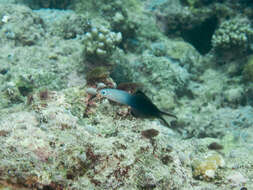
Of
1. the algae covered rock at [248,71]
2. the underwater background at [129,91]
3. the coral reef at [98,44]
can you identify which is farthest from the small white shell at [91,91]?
the algae covered rock at [248,71]

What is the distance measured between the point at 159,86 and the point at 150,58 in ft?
3.08

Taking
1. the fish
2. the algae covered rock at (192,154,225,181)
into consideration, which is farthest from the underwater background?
the fish

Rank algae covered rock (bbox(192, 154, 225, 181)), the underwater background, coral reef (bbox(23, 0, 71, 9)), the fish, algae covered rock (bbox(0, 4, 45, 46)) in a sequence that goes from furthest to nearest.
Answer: coral reef (bbox(23, 0, 71, 9)) < algae covered rock (bbox(0, 4, 45, 46)) < algae covered rock (bbox(192, 154, 225, 181)) < the fish < the underwater background

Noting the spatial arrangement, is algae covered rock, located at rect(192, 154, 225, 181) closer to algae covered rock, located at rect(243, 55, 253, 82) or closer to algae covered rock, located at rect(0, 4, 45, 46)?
algae covered rock, located at rect(243, 55, 253, 82)

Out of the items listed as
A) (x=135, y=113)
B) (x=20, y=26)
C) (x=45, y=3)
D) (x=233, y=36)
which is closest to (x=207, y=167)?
(x=135, y=113)

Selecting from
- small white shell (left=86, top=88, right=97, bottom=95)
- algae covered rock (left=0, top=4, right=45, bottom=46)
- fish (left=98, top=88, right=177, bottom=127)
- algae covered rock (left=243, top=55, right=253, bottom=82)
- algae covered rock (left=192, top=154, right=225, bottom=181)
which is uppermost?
fish (left=98, top=88, right=177, bottom=127)

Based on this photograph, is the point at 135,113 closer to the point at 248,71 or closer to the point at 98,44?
the point at 98,44

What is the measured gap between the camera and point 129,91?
3834mm

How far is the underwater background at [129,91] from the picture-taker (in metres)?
2.26

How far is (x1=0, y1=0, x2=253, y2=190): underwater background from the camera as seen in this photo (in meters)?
2.26

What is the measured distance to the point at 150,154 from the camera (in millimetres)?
2779

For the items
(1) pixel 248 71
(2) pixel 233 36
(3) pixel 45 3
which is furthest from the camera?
(3) pixel 45 3

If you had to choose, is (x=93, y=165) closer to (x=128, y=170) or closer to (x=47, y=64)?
(x=128, y=170)

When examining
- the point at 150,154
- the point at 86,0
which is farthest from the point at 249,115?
the point at 86,0
